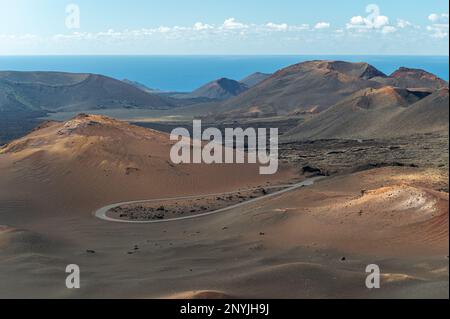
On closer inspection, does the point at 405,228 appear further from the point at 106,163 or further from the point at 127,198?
the point at 106,163

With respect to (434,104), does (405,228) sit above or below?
below

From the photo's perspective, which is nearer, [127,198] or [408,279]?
[408,279]

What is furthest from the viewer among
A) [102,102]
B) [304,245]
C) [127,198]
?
[102,102]

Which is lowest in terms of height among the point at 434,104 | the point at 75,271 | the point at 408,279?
the point at 75,271

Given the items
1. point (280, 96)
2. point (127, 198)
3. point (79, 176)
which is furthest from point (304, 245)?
point (280, 96)

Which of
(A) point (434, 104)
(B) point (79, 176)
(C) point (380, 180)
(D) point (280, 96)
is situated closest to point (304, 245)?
(C) point (380, 180)
